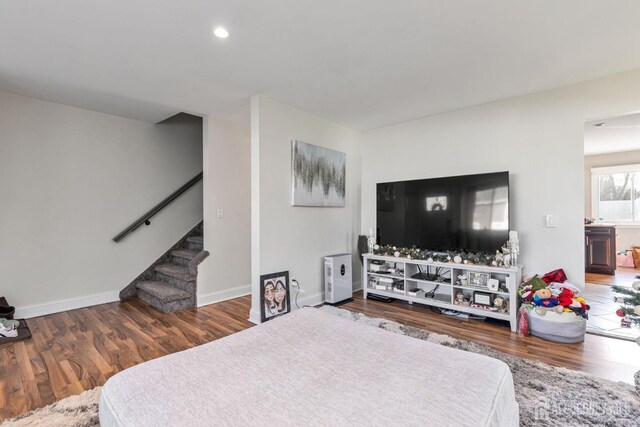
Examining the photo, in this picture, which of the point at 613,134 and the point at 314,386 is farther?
the point at 613,134

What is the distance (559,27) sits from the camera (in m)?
2.03

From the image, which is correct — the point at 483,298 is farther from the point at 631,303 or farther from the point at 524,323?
the point at 631,303

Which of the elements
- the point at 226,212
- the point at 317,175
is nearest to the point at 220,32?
the point at 317,175

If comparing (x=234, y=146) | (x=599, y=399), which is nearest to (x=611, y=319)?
(x=599, y=399)

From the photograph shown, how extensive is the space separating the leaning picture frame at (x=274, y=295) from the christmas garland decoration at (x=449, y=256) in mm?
1347

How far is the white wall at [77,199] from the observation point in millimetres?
3271

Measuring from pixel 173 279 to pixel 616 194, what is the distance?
8504 mm

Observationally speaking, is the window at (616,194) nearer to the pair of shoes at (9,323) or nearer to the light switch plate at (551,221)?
the light switch plate at (551,221)

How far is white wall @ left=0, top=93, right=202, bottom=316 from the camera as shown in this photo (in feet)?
10.7

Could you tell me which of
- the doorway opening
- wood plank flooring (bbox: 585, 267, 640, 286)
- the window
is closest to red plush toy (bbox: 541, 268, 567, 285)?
the doorway opening

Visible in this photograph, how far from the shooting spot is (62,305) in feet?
11.6

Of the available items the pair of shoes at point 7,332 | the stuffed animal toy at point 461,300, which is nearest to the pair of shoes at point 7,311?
the pair of shoes at point 7,332

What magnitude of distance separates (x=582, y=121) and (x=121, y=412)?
160 inches

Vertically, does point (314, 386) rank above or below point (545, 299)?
above
